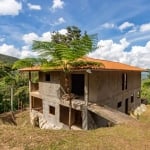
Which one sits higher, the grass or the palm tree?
the palm tree

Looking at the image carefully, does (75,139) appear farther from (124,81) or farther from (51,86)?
(124,81)

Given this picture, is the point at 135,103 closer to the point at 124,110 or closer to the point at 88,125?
the point at 124,110

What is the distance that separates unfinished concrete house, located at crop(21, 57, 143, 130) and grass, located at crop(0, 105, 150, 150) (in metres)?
2.30

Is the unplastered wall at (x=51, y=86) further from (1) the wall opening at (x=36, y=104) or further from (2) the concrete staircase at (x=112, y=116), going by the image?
(2) the concrete staircase at (x=112, y=116)

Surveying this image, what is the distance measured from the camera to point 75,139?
25.1ft

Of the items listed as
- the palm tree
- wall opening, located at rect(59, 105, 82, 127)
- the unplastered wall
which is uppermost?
the palm tree

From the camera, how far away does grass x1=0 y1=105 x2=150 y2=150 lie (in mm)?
6997

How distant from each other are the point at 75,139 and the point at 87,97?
6621 mm

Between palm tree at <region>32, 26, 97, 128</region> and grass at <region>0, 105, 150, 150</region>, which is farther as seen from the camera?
palm tree at <region>32, 26, 97, 128</region>

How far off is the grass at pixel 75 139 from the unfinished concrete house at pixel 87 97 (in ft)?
7.56

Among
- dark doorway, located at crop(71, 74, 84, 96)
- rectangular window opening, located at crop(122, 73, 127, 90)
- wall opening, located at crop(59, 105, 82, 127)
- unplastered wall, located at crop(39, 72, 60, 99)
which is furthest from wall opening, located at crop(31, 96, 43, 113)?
rectangular window opening, located at crop(122, 73, 127, 90)

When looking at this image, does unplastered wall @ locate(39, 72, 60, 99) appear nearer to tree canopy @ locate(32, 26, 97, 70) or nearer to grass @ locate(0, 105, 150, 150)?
tree canopy @ locate(32, 26, 97, 70)

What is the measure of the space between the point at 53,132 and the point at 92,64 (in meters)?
6.03

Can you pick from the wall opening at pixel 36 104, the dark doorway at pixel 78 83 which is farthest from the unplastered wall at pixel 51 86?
the wall opening at pixel 36 104
